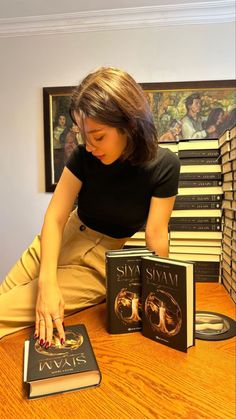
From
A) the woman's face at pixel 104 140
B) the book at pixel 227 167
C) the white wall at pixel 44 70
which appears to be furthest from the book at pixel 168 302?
the white wall at pixel 44 70

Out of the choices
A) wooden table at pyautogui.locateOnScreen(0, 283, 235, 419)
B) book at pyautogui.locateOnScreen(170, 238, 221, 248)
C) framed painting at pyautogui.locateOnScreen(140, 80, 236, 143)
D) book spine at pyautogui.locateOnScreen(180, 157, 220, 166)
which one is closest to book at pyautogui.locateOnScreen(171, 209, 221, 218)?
book at pyautogui.locateOnScreen(170, 238, 221, 248)

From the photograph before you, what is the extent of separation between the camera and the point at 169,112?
1987mm

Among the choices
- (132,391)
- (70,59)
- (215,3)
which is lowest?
(132,391)

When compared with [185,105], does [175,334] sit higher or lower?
lower

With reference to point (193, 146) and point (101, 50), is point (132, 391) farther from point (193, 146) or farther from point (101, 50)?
point (101, 50)

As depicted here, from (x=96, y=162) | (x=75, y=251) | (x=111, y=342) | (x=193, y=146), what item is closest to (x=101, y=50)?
(x=193, y=146)

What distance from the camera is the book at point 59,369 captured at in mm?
562

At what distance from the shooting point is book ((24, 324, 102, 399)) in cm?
56

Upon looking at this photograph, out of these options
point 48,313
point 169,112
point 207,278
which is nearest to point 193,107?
point 169,112

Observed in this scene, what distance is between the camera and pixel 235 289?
1.08m

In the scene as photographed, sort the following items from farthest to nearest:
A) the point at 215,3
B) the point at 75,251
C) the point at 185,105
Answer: the point at 185,105 < the point at 215,3 < the point at 75,251

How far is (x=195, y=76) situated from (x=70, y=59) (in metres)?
0.82

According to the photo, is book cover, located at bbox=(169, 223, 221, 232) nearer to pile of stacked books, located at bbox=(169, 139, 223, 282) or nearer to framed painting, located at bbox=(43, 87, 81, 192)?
pile of stacked books, located at bbox=(169, 139, 223, 282)

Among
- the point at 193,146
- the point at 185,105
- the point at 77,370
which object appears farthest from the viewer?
the point at 185,105
